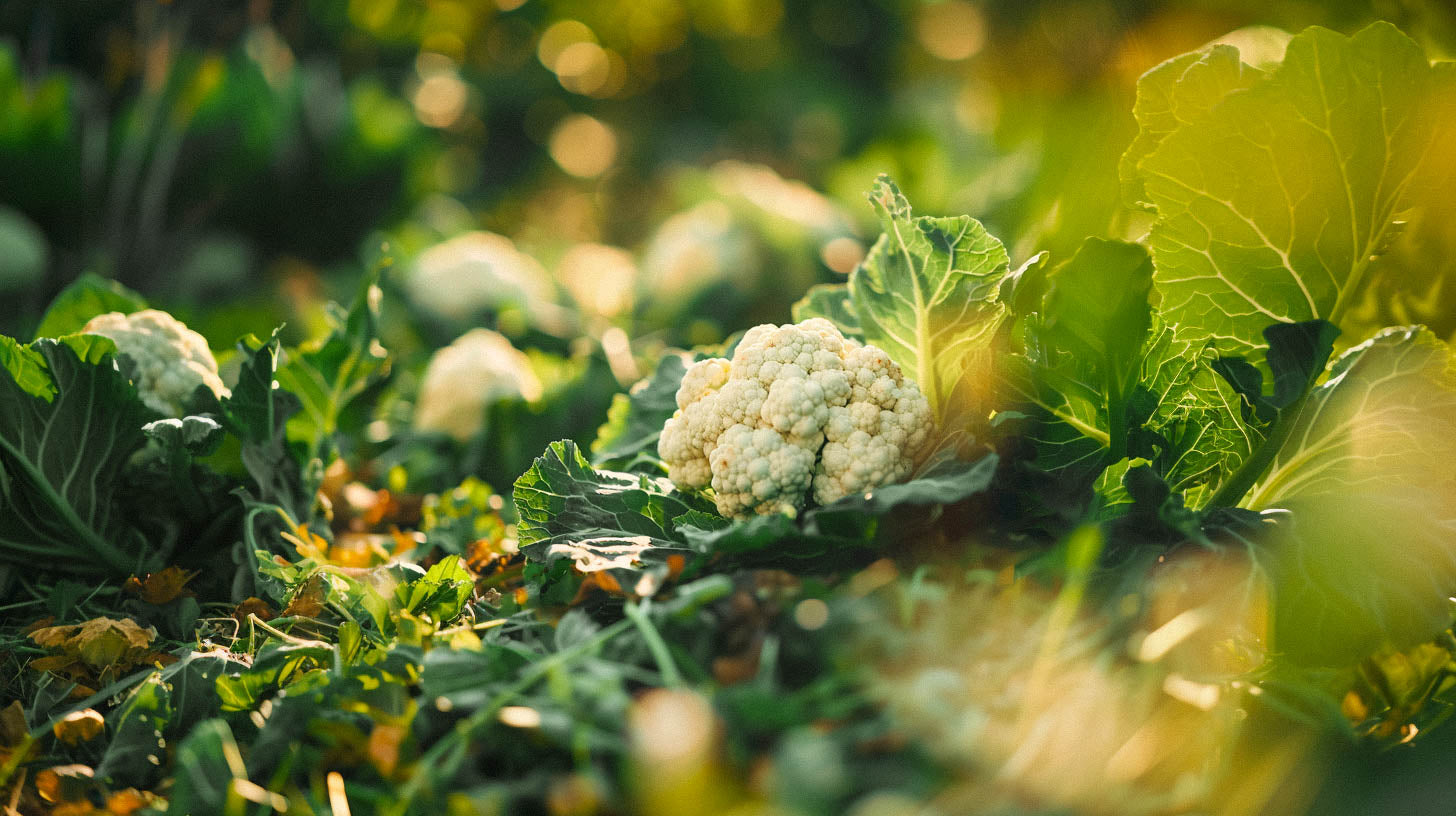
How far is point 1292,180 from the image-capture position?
2.46 ft

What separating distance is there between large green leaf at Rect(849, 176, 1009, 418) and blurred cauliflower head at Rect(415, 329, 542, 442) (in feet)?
1.93

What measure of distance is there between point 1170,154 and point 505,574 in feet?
2.25

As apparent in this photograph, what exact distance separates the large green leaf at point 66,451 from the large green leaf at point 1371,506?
0.99m

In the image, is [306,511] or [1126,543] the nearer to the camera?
[1126,543]

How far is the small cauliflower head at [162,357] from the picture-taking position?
0.91 m

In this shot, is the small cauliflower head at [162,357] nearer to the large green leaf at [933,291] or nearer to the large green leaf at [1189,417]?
the large green leaf at [933,291]

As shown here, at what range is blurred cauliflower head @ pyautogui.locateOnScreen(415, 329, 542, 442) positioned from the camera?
124cm

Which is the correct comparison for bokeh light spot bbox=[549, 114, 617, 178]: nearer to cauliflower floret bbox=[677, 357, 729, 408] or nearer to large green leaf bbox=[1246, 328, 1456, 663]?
cauliflower floret bbox=[677, 357, 729, 408]

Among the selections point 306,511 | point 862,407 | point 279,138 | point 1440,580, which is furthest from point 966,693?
point 279,138

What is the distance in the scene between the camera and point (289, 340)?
5.46 ft

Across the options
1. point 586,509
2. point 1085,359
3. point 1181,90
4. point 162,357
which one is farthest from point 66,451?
point 1181,90

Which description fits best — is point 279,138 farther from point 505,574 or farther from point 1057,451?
point 1057,451

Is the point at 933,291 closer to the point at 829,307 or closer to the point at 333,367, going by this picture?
the point at 829,307

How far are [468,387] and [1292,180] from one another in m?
0.96
